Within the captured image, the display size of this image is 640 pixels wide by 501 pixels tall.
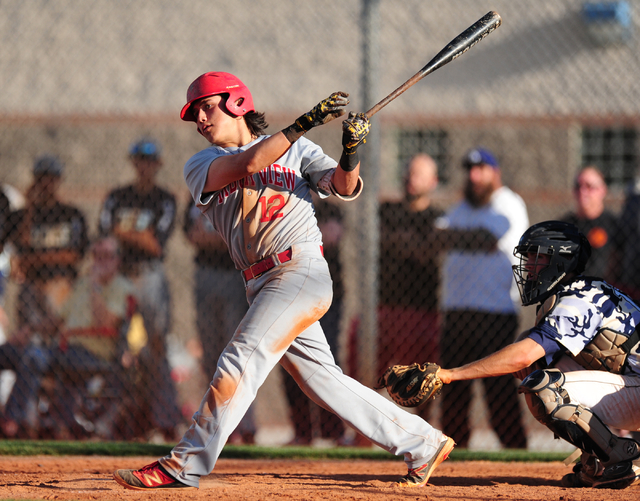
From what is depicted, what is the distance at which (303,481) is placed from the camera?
141 inches

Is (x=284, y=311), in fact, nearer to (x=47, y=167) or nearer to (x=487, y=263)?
(x=487, y=263)

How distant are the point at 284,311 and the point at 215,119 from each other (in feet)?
2.88

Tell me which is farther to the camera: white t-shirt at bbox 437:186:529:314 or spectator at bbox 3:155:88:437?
spectator at bbox 3:155:88:437

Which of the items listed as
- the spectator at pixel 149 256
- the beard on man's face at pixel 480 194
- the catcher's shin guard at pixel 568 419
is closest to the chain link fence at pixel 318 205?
the spectator at pixel 149 256

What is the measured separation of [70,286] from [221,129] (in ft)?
10.3

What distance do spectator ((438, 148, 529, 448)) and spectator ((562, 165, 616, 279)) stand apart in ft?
1.43

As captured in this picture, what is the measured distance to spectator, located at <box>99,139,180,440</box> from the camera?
224 inches

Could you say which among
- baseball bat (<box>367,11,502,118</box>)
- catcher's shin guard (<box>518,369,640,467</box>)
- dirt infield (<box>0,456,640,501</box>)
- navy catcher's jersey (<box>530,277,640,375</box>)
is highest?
baseball bat (<box>367,11,502,118</box>)

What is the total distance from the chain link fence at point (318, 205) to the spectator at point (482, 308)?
0.6 inches

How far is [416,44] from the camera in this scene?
834cm

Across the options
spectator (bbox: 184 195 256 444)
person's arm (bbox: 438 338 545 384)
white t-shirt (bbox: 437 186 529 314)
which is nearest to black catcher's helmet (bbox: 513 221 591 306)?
person's arm (bbox: 438 338 545 384)

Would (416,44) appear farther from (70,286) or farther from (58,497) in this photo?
(58,497)

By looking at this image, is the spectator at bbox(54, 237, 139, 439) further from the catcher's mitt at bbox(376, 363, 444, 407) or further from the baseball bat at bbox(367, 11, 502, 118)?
the baseball bat at bbox(367, 11, 502, 118)

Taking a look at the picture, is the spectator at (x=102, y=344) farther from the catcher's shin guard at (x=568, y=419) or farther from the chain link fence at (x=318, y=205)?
the catcher's shin guard at (x=568, y=419)
